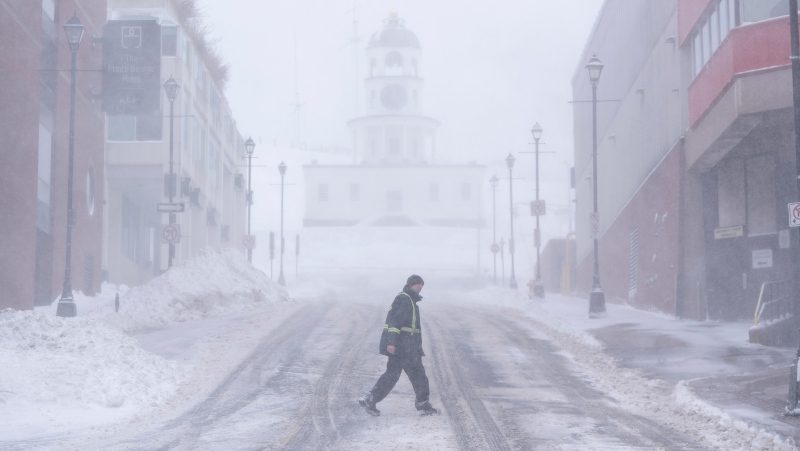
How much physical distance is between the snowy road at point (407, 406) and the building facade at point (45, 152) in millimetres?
7701

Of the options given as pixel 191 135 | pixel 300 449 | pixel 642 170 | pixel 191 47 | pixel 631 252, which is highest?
pixel 191 47

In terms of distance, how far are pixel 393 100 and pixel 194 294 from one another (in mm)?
87634

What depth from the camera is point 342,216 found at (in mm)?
109250

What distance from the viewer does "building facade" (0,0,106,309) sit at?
83.8 feet

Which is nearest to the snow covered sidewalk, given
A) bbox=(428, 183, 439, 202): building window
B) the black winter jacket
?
the black winter jacket

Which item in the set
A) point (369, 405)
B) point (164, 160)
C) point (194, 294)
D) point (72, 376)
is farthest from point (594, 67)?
point (164, 160)

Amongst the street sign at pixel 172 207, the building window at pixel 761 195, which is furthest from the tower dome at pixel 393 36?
the building window at pixel 761 195

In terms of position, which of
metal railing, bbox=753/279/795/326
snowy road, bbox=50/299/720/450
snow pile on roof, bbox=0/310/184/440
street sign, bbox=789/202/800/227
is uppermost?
street sign, bbox=789/202/800/227

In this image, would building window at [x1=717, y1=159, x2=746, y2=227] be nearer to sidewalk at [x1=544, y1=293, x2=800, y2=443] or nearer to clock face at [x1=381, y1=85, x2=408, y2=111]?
sidewalk at [x1=544, y1=293, x2=800, y2=443]

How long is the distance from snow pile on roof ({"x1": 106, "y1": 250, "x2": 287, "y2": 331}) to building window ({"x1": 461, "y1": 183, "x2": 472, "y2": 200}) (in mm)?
72823

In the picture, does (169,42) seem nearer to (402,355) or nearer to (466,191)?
(402,355)

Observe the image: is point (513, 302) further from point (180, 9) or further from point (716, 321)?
point (180, 9)

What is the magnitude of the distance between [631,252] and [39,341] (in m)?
24.9

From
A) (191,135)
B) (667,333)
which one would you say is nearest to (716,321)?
(667,333)
